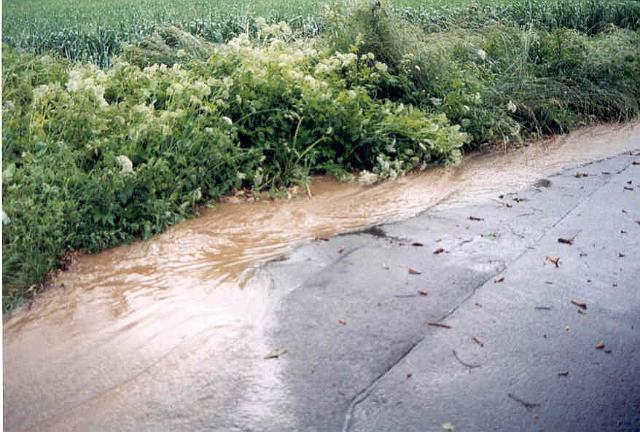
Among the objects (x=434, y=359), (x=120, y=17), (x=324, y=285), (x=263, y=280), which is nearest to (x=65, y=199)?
(x=263, y=280)

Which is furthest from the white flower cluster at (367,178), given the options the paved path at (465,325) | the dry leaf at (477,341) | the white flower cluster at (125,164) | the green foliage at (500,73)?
the dry leaf at (477,341)

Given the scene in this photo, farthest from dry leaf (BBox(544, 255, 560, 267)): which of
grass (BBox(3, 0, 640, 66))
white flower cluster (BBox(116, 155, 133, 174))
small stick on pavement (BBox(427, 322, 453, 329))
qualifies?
grass (BBox(3, 0, 640, 66))

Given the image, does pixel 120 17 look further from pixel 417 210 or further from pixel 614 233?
pixel 614 233

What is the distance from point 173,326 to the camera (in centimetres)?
378

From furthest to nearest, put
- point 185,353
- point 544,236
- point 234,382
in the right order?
point 544,236
point 185,353
point 234,382

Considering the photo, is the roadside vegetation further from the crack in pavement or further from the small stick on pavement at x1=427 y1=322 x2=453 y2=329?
the small stick on pavement at x1=427 y1=322 x2=453 y2=329

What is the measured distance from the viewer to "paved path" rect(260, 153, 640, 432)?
3027mm

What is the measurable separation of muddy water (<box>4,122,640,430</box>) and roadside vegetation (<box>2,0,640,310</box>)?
0.86ft

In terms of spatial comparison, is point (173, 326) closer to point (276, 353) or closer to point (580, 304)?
point (276, 353)

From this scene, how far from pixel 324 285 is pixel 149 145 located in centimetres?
199

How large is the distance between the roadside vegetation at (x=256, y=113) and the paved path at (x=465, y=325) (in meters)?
1.23

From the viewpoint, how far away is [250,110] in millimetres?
6254

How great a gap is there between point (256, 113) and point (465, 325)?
3205 millimetres

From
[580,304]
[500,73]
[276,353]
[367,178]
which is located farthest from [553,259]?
[500,73]
